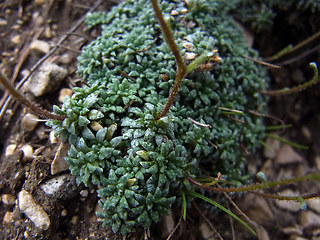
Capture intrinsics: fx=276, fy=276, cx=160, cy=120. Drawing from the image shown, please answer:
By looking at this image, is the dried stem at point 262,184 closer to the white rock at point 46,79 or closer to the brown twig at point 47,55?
the white rock at point 46,79

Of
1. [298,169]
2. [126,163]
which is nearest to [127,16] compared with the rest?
[126,163]

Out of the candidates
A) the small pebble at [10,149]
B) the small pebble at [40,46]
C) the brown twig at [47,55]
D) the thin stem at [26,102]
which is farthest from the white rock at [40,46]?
the thin stem at [26,102]

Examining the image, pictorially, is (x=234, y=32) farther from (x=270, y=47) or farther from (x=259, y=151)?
(x=259, y=151)

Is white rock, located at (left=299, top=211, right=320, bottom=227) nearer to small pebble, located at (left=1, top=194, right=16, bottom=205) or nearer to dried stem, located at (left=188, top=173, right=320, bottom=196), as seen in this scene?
dried stem, located at (left=188, top=173, right=320, bottom=196)

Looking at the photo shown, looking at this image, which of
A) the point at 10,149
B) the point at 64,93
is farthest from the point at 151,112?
the point at 10,149

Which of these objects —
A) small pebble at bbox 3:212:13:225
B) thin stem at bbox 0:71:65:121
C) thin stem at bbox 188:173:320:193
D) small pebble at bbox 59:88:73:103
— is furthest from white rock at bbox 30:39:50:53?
thin stem at bbox 188:173:320:193
